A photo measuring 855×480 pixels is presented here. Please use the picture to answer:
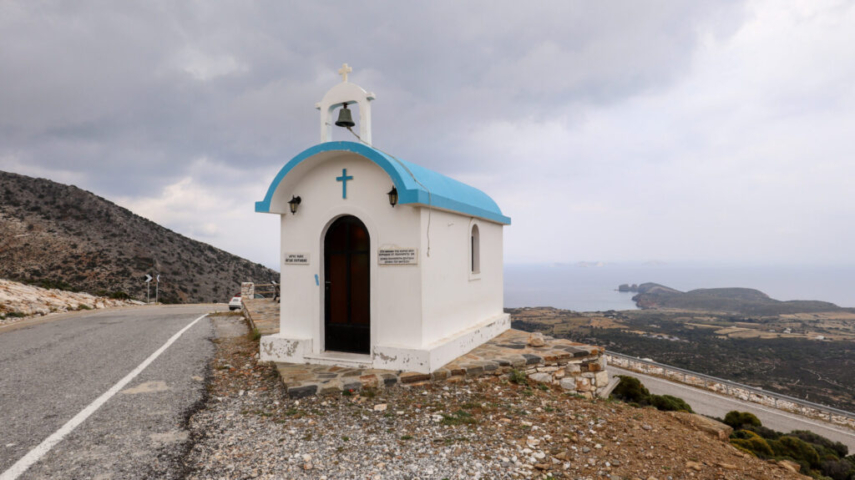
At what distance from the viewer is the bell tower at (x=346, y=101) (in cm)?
748

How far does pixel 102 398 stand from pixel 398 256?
460 cm

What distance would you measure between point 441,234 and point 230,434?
4.41m

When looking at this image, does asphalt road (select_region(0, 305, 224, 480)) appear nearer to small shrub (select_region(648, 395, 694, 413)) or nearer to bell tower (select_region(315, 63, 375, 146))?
bell tower (select_region(315, 63, 375, 146))

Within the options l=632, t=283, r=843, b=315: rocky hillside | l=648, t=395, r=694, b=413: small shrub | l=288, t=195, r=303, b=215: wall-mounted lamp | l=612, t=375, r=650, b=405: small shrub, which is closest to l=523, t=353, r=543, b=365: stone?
l=288, t=195, r=303, b=215: wall-mounted lamp

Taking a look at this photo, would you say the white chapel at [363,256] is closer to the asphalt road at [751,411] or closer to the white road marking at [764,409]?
the asphalt road at [751,411]

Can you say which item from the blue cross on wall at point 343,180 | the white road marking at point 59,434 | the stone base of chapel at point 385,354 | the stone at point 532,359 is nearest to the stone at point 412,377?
the stone base of chapel at point 385,354

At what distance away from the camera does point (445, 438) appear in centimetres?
445

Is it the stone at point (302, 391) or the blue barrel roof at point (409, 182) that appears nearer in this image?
the stone at point (302, 391)

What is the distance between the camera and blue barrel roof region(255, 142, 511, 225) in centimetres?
649

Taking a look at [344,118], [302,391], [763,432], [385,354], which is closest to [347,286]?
[385,354]

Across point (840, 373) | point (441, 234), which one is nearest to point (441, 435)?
point (441, 234)

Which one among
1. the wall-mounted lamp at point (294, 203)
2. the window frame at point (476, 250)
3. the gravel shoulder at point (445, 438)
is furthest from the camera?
the window frame at point (476, 250)

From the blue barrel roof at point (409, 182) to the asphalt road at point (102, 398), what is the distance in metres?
3.35

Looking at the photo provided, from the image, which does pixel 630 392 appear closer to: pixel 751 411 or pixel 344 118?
pixel 344 118
